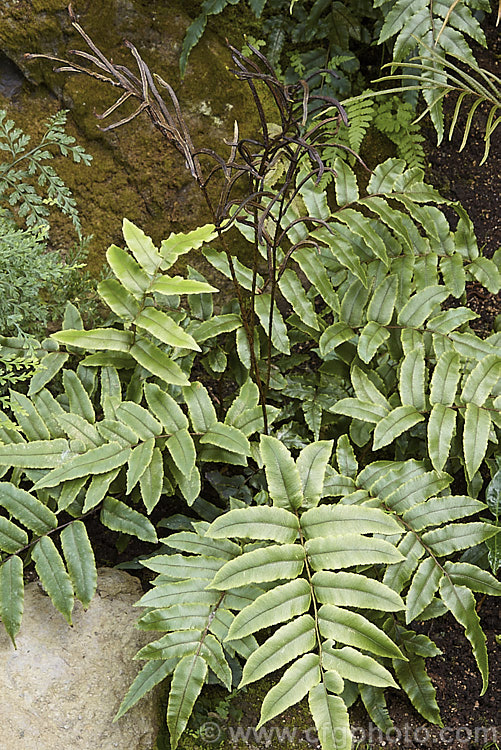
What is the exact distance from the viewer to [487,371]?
8.23 ft

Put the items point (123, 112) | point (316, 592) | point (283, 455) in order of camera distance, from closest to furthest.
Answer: point (316, 592)
point (283, 455)
point (123, 112)

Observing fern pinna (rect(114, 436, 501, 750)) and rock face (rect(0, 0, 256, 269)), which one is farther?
rock face (rect(0, 0, 256, 269))

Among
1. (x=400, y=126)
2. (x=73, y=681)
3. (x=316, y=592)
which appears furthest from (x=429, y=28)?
(x=73, y=681)

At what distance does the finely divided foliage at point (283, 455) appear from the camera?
1.93 metres

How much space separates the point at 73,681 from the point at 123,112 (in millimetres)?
2715

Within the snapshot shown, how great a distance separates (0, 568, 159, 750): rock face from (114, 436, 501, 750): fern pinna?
0.62ft

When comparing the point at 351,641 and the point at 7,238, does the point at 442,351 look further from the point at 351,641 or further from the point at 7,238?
the point at 7,238

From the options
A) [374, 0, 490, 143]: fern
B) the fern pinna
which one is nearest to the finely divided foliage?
the fern pinna

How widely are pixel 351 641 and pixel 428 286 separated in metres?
1.51

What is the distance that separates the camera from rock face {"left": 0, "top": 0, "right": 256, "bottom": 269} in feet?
Answer: 11.0

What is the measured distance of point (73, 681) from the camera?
7.16 ft

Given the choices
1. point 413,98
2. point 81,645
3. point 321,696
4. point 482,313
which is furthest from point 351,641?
point 413,98

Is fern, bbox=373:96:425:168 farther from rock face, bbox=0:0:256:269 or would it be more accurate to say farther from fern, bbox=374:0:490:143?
rock face, bbox=0:0:256:269

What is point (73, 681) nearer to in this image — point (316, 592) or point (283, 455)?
point (316, 592)
